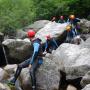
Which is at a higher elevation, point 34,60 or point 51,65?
point 34,60

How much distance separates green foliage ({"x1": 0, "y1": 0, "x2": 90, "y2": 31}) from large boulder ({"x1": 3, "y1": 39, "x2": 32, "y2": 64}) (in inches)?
275

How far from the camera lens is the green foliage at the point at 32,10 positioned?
28.2 meters

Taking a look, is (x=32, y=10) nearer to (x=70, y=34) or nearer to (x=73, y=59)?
(x=70, y=34)

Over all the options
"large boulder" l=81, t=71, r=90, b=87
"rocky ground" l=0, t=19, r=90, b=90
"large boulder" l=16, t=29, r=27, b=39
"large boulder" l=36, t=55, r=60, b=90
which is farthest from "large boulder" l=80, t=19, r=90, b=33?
"large boulder" l=81, t=71, r=90, b=87

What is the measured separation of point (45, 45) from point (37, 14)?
50.4 feet

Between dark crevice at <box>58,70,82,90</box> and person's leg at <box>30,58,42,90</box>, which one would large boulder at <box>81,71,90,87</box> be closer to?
dark crevice at <box>58,70,82,90</box>

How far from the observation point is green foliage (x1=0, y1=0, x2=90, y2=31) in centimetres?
2824

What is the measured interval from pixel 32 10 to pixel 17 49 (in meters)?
13.3

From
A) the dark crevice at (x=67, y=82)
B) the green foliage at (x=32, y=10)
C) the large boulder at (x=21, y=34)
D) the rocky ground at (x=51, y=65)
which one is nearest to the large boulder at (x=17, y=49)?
the rocky ground at (x=51, y=65)

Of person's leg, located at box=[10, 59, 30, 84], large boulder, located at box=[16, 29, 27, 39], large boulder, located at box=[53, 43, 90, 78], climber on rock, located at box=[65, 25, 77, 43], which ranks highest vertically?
person's leg, located at box=[10, 59, 30, 84]

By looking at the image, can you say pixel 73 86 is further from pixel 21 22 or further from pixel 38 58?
pixel 21 22

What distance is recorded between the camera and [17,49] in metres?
20.3

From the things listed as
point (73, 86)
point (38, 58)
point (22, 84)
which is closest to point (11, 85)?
point (22, 84)

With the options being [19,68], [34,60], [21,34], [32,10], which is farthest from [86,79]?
[32,10]
